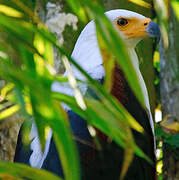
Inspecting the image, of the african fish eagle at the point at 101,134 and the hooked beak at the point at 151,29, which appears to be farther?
the hooked beak at the point at 151,29

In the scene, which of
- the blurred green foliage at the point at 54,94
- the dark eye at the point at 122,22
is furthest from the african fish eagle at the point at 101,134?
the blurred green foliage at the point at 54,94

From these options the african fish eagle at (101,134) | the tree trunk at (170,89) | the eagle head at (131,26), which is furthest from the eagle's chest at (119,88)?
the tree trunk at (170,89)

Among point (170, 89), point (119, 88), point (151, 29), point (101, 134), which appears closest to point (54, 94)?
point (101, 134)

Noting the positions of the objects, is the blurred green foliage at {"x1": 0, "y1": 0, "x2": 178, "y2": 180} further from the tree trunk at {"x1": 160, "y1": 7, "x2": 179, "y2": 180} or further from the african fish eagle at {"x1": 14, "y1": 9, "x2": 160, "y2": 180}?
the tree trunk at {"x1": 160, "y1": 7, "x2": 179, "y2": 180}

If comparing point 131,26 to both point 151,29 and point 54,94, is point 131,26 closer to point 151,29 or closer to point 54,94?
point 151,29

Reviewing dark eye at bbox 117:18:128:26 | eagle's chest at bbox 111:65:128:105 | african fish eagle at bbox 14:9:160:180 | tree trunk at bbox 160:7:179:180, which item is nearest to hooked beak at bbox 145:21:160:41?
african fish eagle at bbox 14:9:160:180

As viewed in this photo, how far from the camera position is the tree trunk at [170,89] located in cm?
340

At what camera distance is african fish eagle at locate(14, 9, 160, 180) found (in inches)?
85.5

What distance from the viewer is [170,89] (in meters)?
3.51

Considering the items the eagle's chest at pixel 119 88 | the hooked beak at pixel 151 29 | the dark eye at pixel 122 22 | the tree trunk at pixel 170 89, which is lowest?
the tree trunk at pixel 170 89

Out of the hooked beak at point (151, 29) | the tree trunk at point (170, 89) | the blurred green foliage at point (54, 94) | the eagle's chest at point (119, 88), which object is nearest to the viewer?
the blurred green foliage at point (54, 94)

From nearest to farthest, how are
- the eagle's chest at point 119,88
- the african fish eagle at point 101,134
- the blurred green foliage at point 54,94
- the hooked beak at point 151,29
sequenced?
the blurred green foliage at point 54,94, the african fish eagle at point 101,134, the eagle's chest at point 119,88, the hooked beak at point 151,29

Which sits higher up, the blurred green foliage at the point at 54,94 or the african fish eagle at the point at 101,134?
the blurred green foliage at the point at 54,94

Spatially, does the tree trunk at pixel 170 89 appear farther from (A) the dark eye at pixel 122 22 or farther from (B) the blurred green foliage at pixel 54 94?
(B) the blurred green foliage at pixel 54 94
